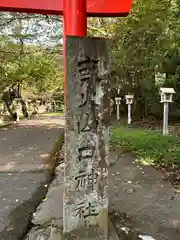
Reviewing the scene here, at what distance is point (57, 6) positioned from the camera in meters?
3.18

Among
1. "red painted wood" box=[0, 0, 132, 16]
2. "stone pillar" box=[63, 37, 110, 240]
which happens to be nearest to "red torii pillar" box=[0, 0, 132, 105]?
"red painted wood" box=[0, 0, 132, 16]

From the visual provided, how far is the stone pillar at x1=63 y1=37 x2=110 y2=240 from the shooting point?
2258mm

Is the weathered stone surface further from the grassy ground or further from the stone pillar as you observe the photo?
the grassy ground

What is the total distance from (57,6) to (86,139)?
1729mm

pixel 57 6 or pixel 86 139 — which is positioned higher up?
pixel 57 6

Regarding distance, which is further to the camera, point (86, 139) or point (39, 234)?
point (39, 234)

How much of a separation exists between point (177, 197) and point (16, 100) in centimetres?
1376

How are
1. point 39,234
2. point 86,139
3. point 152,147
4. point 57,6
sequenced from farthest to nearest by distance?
point 152,147, point 57,6, point 39,234, point 86,139

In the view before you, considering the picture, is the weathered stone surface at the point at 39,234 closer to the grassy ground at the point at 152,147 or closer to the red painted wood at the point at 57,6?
the red painted wood at the point at 57,6

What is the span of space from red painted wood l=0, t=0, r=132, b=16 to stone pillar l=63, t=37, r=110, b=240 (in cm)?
117

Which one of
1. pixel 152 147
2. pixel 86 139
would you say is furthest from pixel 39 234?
pixel 152 147

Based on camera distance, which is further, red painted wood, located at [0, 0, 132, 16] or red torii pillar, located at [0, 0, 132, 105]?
red painted wood, located at [0, 0, 132, 16]

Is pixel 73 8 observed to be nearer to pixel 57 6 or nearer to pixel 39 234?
pixel 57 6

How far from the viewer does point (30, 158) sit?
6145mm
